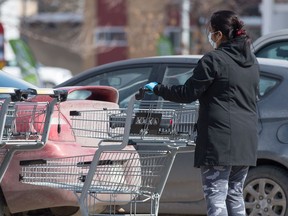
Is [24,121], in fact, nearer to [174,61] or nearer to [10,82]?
[10,82]

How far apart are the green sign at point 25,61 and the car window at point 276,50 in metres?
11.3

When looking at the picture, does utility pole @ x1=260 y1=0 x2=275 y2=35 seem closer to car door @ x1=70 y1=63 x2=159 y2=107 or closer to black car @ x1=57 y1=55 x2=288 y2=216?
car door @ x1=70 y1=63 x2=159 y2=107

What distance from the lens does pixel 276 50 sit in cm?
959

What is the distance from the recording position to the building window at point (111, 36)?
43.1 metres

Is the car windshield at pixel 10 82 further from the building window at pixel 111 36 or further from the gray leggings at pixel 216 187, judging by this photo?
the building window at pixel 111 36

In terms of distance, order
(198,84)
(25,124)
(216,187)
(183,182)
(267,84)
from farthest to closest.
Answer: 1. (267,84)
2. (183,182)
3. (25,124)
4. (216,187)
5. (198,84)

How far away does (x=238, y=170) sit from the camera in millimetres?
6480

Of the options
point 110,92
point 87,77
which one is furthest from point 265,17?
point 110,92

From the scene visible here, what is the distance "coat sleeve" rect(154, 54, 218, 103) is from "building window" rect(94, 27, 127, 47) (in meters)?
36.7

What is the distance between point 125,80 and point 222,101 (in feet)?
8.74

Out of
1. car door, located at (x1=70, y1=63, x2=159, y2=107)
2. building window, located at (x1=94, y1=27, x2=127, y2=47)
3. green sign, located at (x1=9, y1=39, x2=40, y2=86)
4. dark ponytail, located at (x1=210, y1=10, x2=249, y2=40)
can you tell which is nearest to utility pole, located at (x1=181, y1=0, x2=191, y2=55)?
green sign, located at (x1=9, y1=39, x2=40, y2=86)

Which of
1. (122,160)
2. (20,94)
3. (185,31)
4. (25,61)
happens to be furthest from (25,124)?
(185,31)

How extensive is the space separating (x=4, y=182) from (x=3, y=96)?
85cm

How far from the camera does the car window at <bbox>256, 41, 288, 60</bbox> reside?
9523mm
